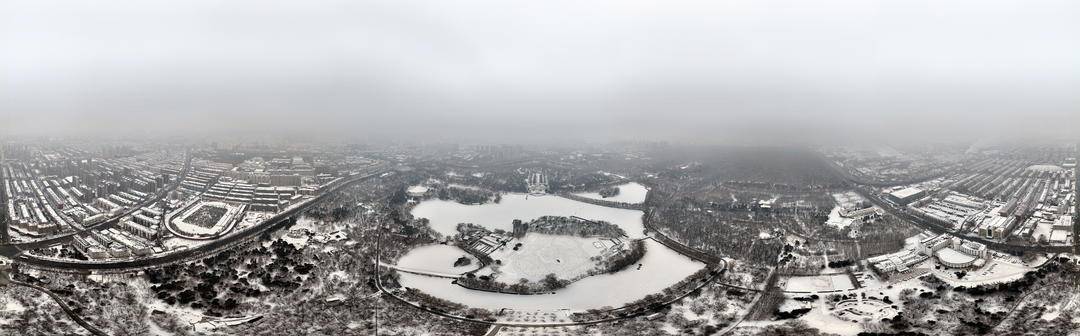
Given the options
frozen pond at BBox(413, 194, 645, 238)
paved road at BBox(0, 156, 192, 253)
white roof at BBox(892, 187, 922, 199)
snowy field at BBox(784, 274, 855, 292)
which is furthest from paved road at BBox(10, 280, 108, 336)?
white roof at BBox(892, 187, 922, 199)

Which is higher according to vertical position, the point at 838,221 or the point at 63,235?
the point at 63,235

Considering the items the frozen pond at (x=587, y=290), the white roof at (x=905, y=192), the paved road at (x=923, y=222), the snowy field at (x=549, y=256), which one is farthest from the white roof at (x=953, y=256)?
the snowy field at (x=549, y=256)

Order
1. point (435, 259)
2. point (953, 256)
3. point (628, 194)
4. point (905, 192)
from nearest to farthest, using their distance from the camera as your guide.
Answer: point (953, 256)
point (435, 259)
point (905, 192)
point (628, 194)

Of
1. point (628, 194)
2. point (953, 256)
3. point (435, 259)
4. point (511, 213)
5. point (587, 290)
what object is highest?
point (953, 256)

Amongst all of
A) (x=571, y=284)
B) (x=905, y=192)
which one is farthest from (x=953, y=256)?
(x=571, y=284)

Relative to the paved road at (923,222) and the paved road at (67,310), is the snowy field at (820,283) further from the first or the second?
the paved road at (67,310)

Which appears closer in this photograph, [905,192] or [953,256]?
[953,256]

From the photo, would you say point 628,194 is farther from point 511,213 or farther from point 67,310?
point 67,310
